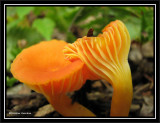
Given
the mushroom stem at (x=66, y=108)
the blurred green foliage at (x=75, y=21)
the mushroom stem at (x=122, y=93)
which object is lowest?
the mushroom stem at (x=66, y=108)

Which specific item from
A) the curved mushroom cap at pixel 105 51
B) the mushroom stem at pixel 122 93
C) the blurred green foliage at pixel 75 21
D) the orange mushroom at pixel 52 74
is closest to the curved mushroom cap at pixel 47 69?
the orange mushroom at pixel 52 74

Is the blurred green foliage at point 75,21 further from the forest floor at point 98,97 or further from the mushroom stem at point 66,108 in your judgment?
the mushroom stem at point 66,108

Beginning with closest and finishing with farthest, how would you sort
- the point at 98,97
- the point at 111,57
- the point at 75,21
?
the point at 111,57 → the point at 98,97 → the point at 75,21

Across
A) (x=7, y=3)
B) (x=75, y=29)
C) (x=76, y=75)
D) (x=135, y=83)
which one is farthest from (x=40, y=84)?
(x=75, y=29)

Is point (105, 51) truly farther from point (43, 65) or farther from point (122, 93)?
point (43, 65)

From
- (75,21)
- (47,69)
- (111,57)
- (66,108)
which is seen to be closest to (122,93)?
(111,57)

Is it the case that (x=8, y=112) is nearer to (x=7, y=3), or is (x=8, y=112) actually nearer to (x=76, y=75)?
(x=76, y=75)

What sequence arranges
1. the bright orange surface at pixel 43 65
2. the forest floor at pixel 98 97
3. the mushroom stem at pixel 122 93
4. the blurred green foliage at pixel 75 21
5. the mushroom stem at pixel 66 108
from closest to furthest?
the bright orange surface at pixel 43 65 < the mushroom stem at pixel 122 93 < the mushroom stem at pixel 66 108 < the forest floor at pixel 98 97 < the blurred green foliage at pixel 75 21
